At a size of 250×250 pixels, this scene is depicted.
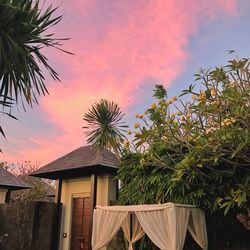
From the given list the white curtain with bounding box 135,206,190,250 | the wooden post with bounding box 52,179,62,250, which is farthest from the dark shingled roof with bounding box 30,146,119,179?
the white curtain with bounding box 135,206,190,250

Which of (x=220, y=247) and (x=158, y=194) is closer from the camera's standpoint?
(x=220, y=247)

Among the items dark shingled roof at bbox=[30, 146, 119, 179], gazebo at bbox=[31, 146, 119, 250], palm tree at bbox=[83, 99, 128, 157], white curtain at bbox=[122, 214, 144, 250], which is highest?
palm tree at bbox=[83, 99, 128, 157]

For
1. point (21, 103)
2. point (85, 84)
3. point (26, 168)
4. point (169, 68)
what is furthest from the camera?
point (26, 168)

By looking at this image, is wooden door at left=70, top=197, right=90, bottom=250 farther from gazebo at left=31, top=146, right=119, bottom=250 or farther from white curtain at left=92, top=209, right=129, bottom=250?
white curtain at left=92, top=209, right=129, bottom=250

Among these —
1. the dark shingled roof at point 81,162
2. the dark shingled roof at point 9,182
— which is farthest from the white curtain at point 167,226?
the dark shingled roof at point 9,182

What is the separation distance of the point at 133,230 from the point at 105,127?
11.3 ft

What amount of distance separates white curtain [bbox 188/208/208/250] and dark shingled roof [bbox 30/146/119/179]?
368 cm

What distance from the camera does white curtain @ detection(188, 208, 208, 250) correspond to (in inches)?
302

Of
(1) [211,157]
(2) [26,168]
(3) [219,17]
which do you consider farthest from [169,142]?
(2) [26,168]

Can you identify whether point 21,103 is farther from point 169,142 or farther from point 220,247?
point 220,247

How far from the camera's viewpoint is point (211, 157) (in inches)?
259

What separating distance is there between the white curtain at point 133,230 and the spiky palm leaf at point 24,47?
157 inches

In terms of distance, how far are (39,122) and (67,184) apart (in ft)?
8.78

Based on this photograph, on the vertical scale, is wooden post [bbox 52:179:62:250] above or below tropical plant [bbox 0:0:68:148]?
below
